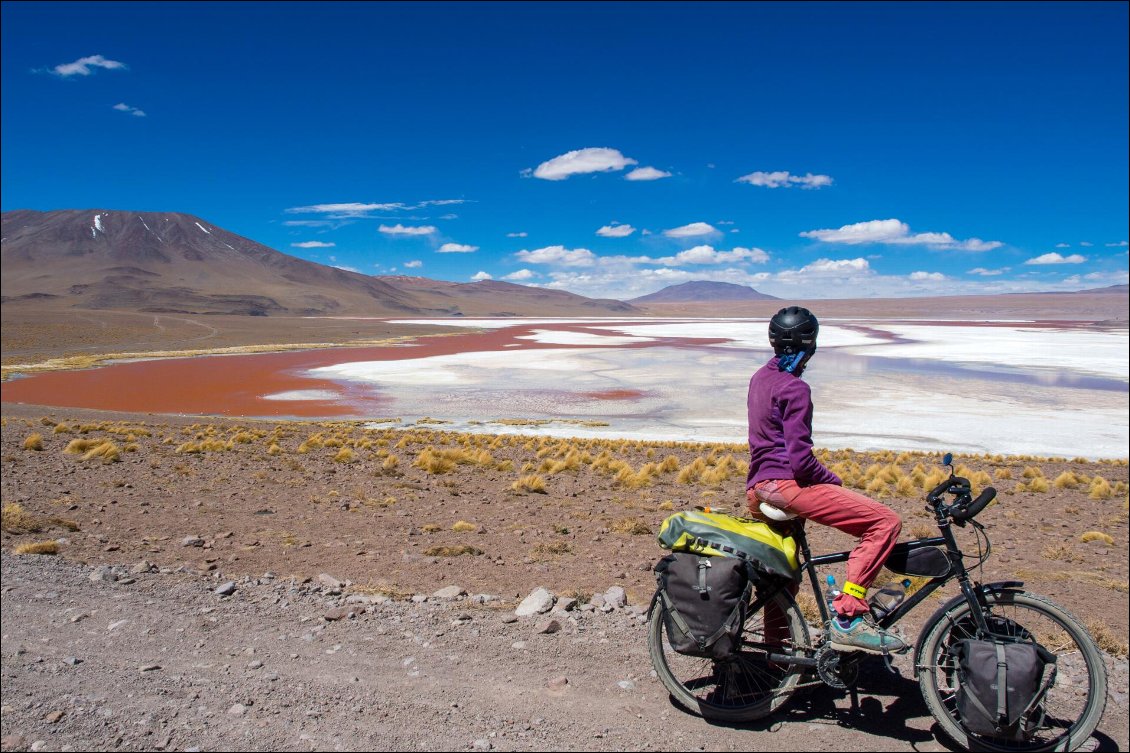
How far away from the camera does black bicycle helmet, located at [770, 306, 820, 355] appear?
3.18 m

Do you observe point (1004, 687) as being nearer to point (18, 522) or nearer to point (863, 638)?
point (863, 638)

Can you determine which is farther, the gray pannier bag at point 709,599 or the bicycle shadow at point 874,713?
the bicycle shadow at point 874,713

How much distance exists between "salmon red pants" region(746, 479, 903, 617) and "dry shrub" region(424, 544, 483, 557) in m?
4.26

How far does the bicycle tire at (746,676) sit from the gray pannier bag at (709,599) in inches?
6.8

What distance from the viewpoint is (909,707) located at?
3.37 metres

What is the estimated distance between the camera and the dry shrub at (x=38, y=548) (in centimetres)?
686

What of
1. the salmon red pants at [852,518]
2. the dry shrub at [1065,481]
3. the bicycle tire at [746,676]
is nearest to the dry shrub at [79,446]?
the bicycle tire at [746,676]

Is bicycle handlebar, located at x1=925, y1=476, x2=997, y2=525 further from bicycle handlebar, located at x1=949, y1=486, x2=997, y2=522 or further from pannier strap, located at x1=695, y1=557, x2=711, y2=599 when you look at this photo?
pannier strap, located at x1=695, y1=557, x2=711, y2=599

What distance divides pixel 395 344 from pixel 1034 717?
59.7 meters

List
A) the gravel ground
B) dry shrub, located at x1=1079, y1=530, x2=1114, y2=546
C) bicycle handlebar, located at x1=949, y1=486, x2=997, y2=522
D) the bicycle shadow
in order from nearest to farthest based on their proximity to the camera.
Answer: bicycle handlebar, located at x1=949, y1=486, x2=997, y2=522 → the bicycle shadow → the gravel ground → dry shrub, located at x1=1079, y1=530, x2=1114, y2=546

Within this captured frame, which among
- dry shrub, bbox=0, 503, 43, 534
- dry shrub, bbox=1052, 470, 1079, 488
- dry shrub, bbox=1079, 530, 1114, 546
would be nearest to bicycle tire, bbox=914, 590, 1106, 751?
dry shrub, bbox=1079, 530, 1114, 546

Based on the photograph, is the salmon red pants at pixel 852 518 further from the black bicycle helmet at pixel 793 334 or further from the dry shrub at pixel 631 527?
the dry shrub at pixel 631 527

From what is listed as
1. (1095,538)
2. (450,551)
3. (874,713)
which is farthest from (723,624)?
(1095,538)

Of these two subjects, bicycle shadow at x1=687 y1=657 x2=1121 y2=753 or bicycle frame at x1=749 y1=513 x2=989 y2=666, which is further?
bicycle shadow at x1=687 y1=657 x2=1121 y2=753
